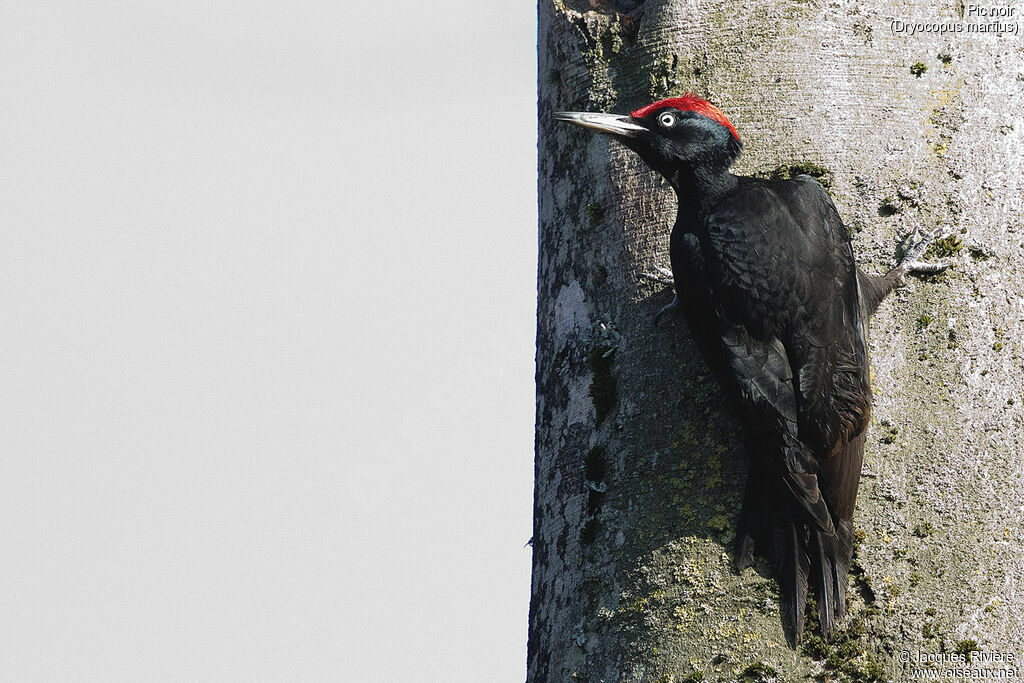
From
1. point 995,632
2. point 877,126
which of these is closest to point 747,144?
point 877,126

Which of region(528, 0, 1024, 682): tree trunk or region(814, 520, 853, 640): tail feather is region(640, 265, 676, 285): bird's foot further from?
region(814, 520, 853, 640): tail feather

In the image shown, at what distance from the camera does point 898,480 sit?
290cm

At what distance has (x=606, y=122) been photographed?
3.34m

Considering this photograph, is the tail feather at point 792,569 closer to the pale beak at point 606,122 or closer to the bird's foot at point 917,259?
the bird's foot at point 917,259

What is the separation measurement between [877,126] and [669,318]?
0.72m

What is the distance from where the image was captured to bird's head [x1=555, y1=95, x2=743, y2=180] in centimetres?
322

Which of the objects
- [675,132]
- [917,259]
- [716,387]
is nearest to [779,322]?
[716,387]

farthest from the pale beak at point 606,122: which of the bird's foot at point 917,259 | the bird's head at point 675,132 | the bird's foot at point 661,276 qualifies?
the bird's foot at point 917,259

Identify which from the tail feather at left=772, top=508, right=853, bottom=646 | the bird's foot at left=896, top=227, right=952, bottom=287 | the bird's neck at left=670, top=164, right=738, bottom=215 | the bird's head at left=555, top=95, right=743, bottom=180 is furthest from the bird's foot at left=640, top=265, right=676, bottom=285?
the tail feather at left=772, top=508, right=853, bottom=646

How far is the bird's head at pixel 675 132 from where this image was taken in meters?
3.22

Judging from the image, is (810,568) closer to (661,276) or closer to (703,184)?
(661,276)

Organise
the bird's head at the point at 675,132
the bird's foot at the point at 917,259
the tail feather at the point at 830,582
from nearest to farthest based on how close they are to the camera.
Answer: the tail feather at the point at 830,582 < the bird's foot at the point at 917,259 < the bird's head at the point at 675,132

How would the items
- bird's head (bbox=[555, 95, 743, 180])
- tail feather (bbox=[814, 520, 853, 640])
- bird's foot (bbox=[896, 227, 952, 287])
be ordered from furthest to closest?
bird's head (bbox=[555, 95, 743, 180]) → bird's foot (bbox=[896, 227, 952, 287]) → tail feather (bbox=[814, 520, 853, 640])

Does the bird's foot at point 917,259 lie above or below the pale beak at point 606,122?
below
